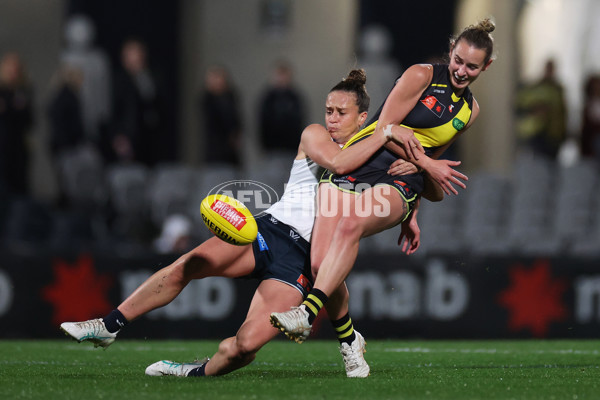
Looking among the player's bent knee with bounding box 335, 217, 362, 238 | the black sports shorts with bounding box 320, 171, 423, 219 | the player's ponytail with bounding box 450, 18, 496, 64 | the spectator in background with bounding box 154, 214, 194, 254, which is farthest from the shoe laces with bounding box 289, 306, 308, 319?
the spectator in background with bounding box 154, 214, 194, 254

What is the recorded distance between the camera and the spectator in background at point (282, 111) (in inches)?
526

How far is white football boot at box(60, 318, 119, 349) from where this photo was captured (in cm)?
662

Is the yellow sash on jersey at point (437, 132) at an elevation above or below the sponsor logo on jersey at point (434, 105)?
below

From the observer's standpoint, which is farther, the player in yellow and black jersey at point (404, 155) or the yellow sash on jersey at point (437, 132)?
the yellow sash on jersey at point (437, 132)

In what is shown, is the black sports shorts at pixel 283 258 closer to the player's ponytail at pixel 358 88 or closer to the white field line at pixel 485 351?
the player's ponytail at pixel 358 88

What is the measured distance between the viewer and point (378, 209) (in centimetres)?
662

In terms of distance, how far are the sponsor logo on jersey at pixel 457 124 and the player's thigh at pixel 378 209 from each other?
0.61 meters

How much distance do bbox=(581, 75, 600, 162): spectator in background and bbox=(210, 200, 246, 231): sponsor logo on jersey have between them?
25.1ft

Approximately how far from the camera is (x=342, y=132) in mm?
7273

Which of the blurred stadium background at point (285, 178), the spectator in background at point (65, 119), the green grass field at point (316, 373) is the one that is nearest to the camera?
the green grass field at point (316, 373)

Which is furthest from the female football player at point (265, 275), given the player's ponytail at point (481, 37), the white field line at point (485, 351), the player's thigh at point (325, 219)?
the white field line at point (485, 351)

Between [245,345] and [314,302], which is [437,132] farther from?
[245,345]

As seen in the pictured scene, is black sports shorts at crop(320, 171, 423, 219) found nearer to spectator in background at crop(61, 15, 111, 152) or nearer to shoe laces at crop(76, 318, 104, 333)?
shoe laces at crop(76, 318, 104, 333)

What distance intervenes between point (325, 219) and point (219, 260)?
0.67 meters
